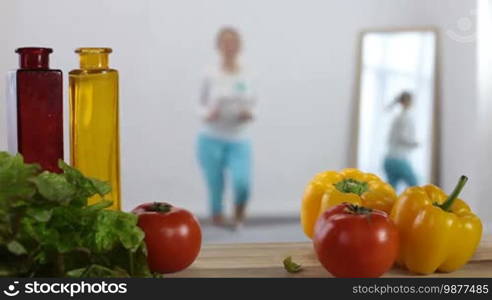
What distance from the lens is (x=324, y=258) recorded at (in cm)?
90

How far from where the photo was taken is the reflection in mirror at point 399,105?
371cm

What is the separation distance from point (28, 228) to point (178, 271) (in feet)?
0.81

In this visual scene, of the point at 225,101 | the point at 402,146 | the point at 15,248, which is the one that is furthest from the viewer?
the point at 402,146

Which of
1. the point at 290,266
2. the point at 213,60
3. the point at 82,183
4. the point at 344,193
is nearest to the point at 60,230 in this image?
the point at 82,183

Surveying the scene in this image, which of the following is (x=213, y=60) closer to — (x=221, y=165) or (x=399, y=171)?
(x=221, y=165)

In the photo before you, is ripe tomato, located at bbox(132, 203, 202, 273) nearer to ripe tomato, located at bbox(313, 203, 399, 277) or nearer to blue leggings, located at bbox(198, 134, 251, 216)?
ripe tomato, located at bbox(313, 203, 399, 277)

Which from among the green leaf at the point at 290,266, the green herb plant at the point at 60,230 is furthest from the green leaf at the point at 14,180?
the green leaf at the point at 290,266

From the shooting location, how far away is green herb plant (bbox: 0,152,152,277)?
2.44 feet

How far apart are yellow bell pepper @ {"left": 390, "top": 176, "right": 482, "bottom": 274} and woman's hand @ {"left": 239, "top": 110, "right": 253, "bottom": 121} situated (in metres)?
2.74

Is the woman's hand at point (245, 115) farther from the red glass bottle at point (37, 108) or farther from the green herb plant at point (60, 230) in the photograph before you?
the green herb plant at point (60, 230)

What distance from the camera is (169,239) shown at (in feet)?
3.02

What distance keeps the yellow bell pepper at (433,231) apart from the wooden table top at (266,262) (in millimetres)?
19

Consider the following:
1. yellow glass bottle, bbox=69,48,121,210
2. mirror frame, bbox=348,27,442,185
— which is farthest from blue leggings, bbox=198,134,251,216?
yellow glass bottle, bbox=69,48,121,210

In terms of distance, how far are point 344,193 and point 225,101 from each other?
2610 millimetres
